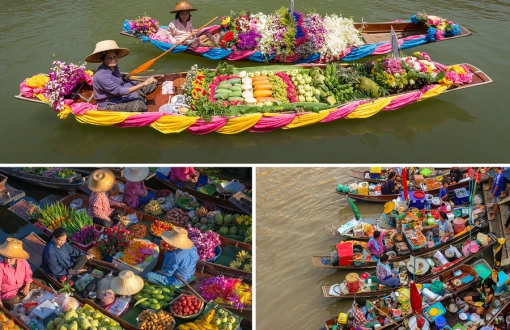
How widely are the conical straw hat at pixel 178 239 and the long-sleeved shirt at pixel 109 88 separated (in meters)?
2.67

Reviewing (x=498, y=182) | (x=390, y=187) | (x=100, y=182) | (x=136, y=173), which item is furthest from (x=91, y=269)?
(x=498, y=182)

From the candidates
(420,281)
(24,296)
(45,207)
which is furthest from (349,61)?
(24,296)

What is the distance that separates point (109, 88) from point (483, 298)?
253 inches

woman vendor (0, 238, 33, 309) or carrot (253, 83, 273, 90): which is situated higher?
carrot (253, 83, 273, 90)

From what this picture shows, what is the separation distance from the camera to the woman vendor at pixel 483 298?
256 inches

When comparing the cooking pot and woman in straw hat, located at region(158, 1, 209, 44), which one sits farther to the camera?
woman in straw hat, located at region(158, 1, 209, 44)

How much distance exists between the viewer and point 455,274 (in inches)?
277

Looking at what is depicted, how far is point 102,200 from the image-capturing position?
7262mm

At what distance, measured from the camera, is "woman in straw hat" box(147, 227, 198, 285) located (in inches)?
243

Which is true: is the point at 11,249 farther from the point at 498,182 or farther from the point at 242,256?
the point at 498,182

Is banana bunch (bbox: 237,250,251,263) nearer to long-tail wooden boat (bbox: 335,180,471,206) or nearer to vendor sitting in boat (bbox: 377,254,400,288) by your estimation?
vendor sitting in boat (bbox: 377,254,400,288)

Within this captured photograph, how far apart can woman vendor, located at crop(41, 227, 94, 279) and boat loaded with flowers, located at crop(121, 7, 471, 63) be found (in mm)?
4831

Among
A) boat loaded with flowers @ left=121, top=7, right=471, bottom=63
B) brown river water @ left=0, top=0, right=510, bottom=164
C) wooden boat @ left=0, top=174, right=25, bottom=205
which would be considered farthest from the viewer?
boat loaded with flowers @ left=121, top=7, right=471, bottom=63

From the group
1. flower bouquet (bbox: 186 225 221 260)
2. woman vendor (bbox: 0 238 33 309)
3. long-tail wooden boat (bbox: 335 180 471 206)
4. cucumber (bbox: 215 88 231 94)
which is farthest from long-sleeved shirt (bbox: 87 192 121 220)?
long-tail wooden boat (bbox: 335 180 471 206)
